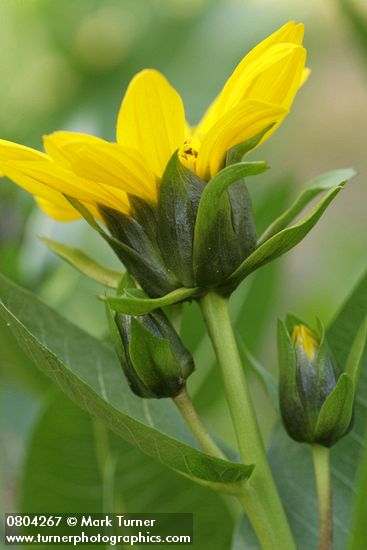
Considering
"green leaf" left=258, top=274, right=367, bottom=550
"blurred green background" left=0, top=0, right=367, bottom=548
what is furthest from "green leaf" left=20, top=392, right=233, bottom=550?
"green leaf" left=258, top=274, right=367, bottom=550

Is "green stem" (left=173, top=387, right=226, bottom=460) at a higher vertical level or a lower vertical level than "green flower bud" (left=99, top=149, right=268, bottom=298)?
lower

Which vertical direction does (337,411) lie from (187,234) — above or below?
below

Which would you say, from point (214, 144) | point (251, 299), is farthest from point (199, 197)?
point (251, 299)

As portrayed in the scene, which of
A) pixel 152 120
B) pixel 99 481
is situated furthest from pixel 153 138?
pixel 99 481

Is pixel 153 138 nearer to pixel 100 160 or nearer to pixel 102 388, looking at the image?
pixel 100 160

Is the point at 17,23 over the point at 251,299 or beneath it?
over

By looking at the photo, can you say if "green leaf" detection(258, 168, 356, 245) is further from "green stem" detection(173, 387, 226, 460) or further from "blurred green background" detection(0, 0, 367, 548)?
"blurred green background" detection(0, 0, 367, 548)

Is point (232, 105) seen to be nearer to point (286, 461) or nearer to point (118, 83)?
point (286, 461)
